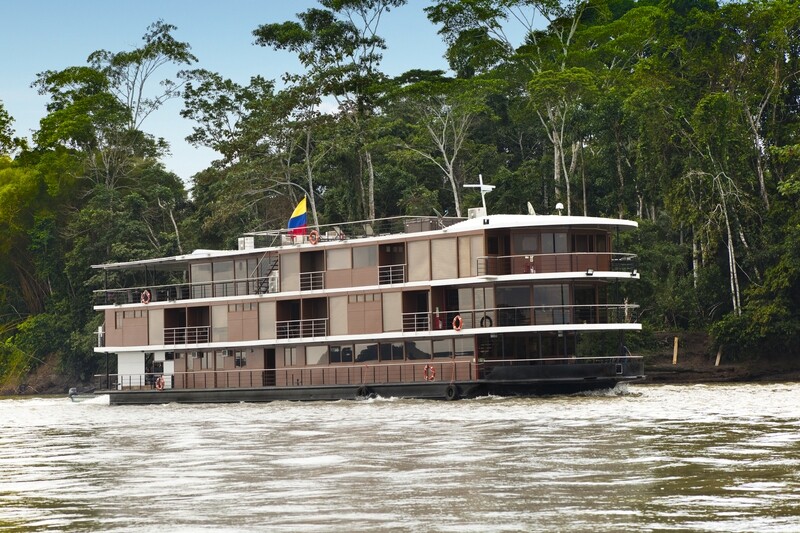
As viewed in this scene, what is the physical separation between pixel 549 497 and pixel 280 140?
55.5m

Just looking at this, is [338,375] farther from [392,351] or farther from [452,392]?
[452,392]

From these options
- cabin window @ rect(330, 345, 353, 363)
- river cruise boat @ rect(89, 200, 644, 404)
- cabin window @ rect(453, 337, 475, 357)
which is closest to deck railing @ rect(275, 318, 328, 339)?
river cruise boat @ rect(89, 200, 644, 404)

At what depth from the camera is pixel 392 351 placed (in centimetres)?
4206

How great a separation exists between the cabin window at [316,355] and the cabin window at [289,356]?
1.79 ft

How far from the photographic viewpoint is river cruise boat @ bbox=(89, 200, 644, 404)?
129ft

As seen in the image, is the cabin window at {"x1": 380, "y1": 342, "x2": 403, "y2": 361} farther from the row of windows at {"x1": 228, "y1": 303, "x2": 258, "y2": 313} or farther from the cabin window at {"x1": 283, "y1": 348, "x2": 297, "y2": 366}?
the row of windows at {"x1": 228, "y1": 303, "x2": 258, "y2": 313}

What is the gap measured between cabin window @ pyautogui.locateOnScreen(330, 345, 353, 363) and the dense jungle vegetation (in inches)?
754

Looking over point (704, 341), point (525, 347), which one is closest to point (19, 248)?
point (704, 341)

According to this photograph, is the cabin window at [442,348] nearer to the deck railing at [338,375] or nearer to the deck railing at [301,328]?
the deck railing at [338,375]

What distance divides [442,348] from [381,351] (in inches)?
90.6

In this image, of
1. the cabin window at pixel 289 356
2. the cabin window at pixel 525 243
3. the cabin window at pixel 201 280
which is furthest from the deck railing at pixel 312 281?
the cabin window at pixel 525 243

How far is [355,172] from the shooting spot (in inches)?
2788

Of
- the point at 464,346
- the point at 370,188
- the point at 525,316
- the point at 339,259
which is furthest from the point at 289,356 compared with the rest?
the point at 370,188

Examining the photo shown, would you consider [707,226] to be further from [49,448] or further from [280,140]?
[49,448]
